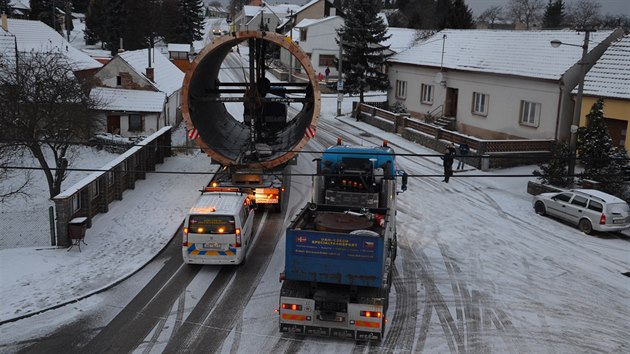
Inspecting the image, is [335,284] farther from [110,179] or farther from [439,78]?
[439,78]

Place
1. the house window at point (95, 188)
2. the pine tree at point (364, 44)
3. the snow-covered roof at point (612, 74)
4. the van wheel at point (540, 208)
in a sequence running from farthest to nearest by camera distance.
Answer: the pine tree at point (364, 44), the snow-covered roof at point (612, 74), the van wheel at point (540, 208), the house window at point (95, 188)

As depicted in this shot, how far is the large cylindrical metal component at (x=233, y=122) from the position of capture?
2122cm

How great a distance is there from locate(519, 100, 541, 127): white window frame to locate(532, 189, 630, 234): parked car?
33.0ft

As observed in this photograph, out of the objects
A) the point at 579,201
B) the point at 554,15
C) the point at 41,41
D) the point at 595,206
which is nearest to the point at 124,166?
the point at 579,201

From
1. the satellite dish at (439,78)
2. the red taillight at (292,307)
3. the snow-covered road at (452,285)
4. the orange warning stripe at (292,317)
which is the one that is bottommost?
the snow-covered road at (452,285)

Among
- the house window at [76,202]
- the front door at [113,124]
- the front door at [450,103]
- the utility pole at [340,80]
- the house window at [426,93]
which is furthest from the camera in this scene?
the utility pole at [340,80]

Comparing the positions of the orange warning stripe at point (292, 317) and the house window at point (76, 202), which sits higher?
the house window at point (76, 202)

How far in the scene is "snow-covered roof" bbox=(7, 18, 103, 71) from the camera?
46.3 meters

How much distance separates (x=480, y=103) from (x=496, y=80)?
7.06ft

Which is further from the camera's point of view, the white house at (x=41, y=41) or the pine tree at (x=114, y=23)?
the pine tree at (x=114, y=23)

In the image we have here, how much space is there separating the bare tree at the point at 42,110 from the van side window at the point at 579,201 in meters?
19.1

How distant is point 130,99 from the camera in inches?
1481

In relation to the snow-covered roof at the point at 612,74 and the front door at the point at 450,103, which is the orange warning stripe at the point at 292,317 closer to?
the snow-covered roof at the point at 612,74

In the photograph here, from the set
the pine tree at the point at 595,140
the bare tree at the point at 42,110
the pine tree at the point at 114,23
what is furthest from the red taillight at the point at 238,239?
the pine tree at the point at 114,23
